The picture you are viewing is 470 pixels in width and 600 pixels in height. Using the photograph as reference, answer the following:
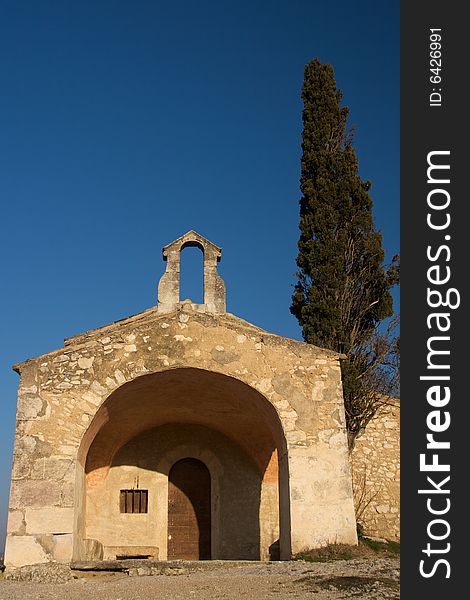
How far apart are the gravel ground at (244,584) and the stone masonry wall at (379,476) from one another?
5.48m

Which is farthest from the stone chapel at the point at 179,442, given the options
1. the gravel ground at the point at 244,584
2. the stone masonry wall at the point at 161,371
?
the gravel ground at the point at 244,584

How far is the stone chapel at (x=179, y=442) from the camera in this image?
9445mm

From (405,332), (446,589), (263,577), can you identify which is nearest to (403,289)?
(405,332)

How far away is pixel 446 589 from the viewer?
17.1ft

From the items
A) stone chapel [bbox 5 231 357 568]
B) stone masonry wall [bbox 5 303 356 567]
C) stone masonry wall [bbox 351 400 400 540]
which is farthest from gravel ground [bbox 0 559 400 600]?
stone masonry wall [bbox 351 400 400 540]

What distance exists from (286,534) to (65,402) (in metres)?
3.66

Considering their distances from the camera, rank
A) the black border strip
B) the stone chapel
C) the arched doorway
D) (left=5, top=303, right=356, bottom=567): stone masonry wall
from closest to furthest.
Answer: the black border strip, (left=5, top=303, right=356, bottom=567): stone masonry wall, the stone chapel, the arched doorway

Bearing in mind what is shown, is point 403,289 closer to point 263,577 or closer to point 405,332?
point 405,332

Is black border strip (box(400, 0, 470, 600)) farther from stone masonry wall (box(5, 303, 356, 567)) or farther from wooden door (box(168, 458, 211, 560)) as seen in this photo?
wooden door (box(168, 458, 211, 560))

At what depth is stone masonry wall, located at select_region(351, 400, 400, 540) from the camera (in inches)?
550

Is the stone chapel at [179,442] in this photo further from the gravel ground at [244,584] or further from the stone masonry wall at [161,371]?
the gravel ground at [244,584]

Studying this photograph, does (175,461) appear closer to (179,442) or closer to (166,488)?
(179,442)

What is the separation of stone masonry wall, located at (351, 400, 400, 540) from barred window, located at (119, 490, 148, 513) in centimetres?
433

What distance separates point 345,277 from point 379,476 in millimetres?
4207
